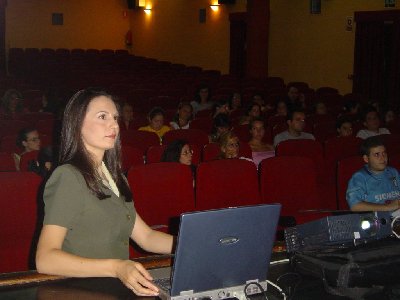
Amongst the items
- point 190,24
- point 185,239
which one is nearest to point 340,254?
point 185,239

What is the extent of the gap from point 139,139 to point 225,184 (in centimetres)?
215

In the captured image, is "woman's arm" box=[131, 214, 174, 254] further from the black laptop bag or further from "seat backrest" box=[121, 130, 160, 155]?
"seat backrest" box=[121, 130, 160, 155]

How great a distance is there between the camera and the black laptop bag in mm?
2010

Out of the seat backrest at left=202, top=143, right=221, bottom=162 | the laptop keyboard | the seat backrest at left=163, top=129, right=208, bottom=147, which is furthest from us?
the seat backrest at left=163, top=129, right=208, bottom=147

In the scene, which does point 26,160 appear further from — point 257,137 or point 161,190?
point 257,137

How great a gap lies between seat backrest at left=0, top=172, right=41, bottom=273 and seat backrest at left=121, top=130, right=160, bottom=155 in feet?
8.53

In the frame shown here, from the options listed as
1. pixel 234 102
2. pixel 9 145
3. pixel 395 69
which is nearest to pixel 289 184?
pixel 9 145

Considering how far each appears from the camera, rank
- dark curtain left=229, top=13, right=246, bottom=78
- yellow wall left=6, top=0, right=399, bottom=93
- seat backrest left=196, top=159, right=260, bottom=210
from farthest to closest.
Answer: dark curtain left=229, top=13, right=246, bottom=78
yellow wall left=6, top=0, right=399, bottom=93
seat backrest left=196, top=159, right=260, bottom=210

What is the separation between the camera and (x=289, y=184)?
4.69 m

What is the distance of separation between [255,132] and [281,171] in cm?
172

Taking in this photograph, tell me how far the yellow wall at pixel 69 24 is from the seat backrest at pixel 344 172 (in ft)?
60.4

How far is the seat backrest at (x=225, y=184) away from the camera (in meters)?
4.41

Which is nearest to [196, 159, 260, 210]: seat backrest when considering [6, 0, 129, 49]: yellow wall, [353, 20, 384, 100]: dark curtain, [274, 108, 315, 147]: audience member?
[274, 108, 315, 147]: audience member

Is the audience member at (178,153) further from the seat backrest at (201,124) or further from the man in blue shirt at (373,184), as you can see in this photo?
the seat backrest at (201,124)
